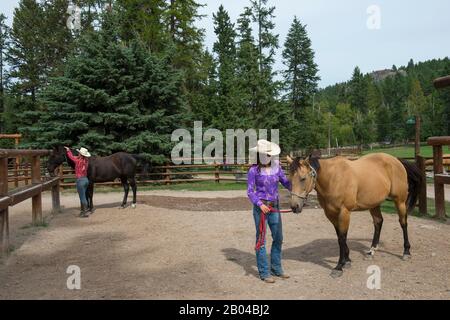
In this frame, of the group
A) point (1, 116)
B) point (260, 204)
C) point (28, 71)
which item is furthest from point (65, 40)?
point (260, 204)

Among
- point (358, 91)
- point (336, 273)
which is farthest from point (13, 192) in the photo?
point (358, 91)

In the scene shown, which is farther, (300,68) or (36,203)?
(300,68)

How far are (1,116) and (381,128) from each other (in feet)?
225

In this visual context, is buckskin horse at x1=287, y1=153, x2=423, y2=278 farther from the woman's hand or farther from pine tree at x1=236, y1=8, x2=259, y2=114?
pine tree at x1=236, y1=8, x2=259, y2=114

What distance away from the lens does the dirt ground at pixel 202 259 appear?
4523mm

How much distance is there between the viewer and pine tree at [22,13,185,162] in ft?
62.3

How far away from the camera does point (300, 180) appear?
16.1ft

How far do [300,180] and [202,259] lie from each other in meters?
2.18

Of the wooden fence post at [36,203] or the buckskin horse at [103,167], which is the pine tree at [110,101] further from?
the wooden fence post at [36,203]

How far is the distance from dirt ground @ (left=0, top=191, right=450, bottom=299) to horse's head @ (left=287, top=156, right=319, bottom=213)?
1.00 metres

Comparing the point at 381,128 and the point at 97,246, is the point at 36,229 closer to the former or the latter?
the point at 97,246

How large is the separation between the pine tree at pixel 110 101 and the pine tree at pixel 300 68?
2745 cm

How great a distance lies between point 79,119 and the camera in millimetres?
19344

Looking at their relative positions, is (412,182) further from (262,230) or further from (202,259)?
(202,259)
